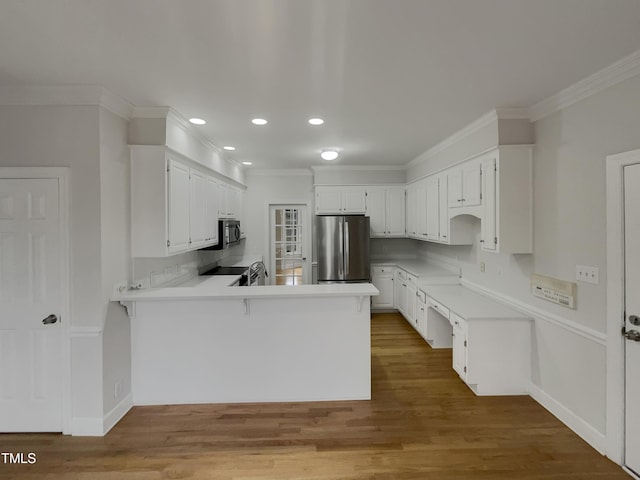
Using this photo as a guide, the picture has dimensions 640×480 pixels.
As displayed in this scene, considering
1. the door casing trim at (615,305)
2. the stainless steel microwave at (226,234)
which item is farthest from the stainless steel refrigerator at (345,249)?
the door casing trim at (615,305)

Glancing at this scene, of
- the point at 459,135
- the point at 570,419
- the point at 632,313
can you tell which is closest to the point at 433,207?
the point at 459,135

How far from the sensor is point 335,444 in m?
2.36

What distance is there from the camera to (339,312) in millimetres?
2928

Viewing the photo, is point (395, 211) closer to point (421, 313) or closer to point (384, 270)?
point (384, 270)

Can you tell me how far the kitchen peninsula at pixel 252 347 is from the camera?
2873mm

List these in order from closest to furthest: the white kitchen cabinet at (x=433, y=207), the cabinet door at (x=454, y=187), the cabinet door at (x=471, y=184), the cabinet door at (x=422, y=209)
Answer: the cabinet door at (x=471, y=184), the cabinet door at (x=454, y=187), the white kitchen cabinet at (x=433, y=207), the cabinet door at (x=422, y=209)

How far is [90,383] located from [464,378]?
3.27m

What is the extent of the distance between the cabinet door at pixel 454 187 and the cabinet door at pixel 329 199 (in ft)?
6.74

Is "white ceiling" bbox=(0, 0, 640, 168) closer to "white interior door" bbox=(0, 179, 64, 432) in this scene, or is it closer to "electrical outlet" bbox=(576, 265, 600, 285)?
"white interior door" bbox=(0, 179, 64, 432)

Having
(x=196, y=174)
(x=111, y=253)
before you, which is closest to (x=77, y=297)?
(x=111, y=253)

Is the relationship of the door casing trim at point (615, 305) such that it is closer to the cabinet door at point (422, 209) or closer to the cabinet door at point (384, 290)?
the cabinet door at point (422, 209)

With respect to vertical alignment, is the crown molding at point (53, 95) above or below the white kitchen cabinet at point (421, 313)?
above

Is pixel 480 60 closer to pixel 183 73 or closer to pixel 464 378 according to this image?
pixel 183 73

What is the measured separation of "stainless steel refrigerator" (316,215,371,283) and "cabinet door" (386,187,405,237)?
593 millimetres
